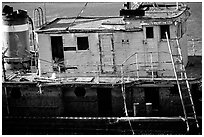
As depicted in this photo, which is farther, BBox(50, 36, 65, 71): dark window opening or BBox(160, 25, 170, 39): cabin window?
BBox(50, 36, 65, 71): dark window opening

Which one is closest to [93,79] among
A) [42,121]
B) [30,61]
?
[42,121]

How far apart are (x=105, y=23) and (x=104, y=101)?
3143 mm

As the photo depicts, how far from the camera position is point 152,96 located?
19.4m

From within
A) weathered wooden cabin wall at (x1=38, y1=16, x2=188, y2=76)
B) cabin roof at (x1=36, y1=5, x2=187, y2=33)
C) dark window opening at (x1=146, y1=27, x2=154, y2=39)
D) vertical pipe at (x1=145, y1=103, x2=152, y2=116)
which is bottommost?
vertical pipe at (x1=145, y1=103, x2=152, y2=116)

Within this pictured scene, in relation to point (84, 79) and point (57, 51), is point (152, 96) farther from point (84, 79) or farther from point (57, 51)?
point (57, 51)

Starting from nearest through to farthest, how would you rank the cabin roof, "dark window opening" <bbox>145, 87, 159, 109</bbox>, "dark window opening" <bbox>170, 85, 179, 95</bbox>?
"dark window opening" <bbox>170, 85, 179, 95</bbox> < the cabin roof < "dark window opening" <bbox>145, 87, 159, 109</bbox>

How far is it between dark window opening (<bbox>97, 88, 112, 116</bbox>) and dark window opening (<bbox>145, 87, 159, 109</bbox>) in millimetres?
1475

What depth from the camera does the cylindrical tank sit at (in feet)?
73.3

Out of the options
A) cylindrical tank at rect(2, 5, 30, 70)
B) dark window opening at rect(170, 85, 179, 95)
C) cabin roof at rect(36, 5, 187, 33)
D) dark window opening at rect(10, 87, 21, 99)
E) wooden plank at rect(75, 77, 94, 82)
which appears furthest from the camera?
cylindrical tank at rect(2, 5, 30, 70)

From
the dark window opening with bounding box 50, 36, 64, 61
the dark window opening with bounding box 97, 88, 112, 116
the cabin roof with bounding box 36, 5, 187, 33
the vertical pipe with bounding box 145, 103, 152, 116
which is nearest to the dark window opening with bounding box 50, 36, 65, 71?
the dark window opening with bounding box 50, 36, 64, 61

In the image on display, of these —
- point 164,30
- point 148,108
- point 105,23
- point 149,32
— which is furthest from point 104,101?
point 164,30

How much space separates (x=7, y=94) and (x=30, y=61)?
8.67 feet

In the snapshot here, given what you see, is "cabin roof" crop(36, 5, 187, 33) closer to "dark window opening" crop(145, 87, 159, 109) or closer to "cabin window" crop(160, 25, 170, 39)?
"cabin window" crop(160, 25, 170, 39)

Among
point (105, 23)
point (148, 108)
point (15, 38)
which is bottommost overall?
point (148, 108)
